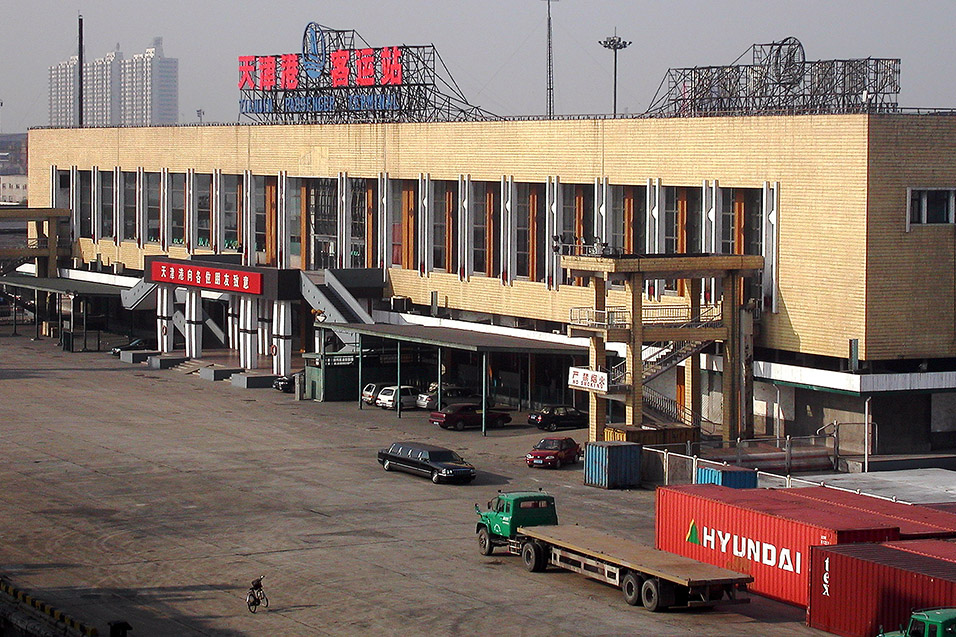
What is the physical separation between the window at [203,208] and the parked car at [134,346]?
8.50 metres

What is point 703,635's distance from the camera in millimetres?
43406

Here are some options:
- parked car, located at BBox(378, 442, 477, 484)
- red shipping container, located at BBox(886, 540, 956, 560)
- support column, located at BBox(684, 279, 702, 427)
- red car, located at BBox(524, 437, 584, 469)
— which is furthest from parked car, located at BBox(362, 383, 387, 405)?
red shipping container, located at BBox(886, 540, 956, 560)

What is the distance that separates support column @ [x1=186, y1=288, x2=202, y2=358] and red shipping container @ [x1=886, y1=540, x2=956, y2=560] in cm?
7025

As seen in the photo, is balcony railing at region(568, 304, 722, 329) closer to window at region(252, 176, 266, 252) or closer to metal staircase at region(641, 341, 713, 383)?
metal staircase at region(641, 341, 713, 383)

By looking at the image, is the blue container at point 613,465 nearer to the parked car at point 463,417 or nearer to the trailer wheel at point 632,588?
the parked car at point 463,417

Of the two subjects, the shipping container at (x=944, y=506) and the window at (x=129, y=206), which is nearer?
the shipping container at (x=944, y=506)

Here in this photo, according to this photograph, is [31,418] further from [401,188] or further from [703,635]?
[703,635]

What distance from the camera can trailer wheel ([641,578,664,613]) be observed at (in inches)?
1778

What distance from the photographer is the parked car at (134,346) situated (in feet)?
373

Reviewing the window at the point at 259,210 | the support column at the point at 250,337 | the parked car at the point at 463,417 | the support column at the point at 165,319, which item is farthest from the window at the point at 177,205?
the parked car at the point at 463,417

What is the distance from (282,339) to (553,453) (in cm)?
3403

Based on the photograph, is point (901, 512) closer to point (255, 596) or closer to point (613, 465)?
point (613, 465)

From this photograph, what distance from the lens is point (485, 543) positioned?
53.2 m

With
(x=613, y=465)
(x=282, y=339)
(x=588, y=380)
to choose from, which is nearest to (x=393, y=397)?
(x=282, y=339)
